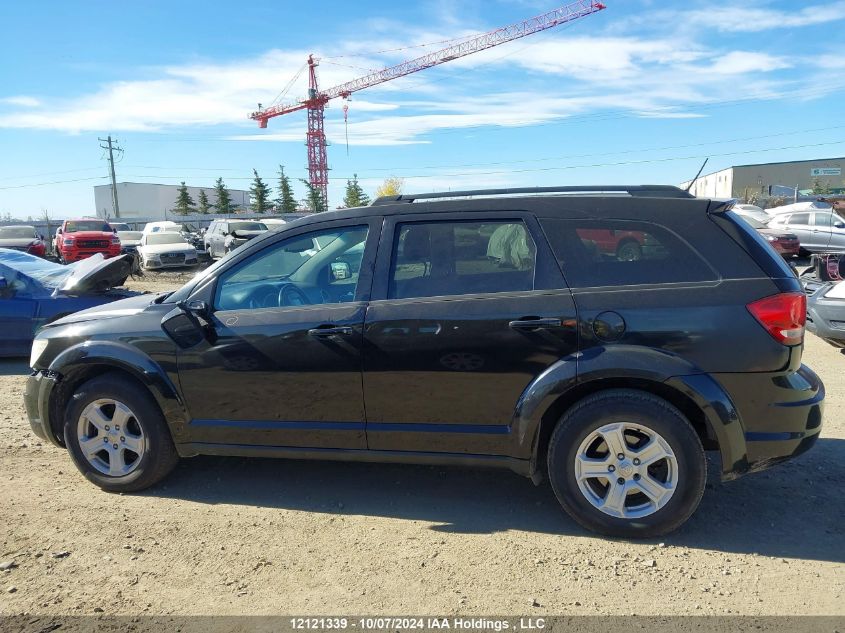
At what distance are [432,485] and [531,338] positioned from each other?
1.36m

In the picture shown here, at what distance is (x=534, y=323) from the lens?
3301mm

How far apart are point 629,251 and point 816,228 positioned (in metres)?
19.1

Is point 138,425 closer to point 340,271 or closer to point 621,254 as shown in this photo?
point 340,271

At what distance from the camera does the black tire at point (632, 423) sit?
318cm

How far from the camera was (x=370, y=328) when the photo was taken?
351cm

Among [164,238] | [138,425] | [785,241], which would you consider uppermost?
[164,238]

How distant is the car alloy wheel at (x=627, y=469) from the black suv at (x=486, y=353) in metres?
0.01

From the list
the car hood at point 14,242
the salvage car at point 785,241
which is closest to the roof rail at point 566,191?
the salvage car at point 785,241

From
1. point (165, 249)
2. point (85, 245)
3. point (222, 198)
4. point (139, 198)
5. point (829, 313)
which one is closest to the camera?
point (829, 313)

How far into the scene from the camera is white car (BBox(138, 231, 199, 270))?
20.6 m

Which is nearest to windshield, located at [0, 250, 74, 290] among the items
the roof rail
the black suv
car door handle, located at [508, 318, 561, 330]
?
the black suv

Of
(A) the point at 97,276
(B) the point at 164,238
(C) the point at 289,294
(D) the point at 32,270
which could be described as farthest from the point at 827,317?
(B) the point at 164,238

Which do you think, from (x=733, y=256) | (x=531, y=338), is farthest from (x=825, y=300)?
(x=531, y=338)

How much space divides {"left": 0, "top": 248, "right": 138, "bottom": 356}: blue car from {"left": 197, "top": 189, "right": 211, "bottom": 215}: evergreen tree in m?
76.1
